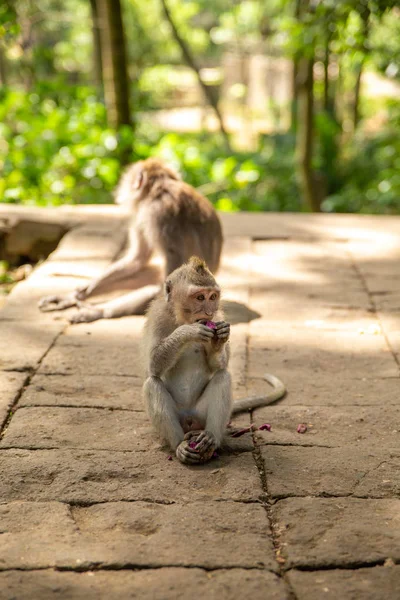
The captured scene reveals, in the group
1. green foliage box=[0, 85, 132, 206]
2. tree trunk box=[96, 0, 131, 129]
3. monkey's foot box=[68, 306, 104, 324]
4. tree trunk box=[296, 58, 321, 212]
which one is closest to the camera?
monkey's foot box=[68, 306, 104, 324]

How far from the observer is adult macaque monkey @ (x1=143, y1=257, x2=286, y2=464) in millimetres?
3574

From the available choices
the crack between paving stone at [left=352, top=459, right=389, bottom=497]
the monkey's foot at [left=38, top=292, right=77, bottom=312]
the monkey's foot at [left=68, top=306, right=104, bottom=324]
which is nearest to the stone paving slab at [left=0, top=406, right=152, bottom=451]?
the crack between paving stone at [left=352, top=459, right=389, bottom=497]

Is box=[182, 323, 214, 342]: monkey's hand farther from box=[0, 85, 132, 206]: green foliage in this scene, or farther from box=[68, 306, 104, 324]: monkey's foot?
box=[0, 85, 132, 206]: green foliage

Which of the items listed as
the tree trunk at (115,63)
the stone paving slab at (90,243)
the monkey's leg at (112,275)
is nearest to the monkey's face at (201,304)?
the monkey's leg at (112,275)

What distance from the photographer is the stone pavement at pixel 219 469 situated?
2.78 m

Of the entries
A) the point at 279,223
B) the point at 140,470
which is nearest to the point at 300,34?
the point at 279,223

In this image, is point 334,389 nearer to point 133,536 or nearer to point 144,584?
point 133,536

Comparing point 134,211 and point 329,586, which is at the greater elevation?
point 134,211

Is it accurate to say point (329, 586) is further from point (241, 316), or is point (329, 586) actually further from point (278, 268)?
point (278, 268)

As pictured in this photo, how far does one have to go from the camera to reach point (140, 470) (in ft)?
11.7

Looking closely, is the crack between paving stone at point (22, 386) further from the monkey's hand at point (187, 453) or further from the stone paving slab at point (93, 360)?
the monkey's hand at point (187, 453)

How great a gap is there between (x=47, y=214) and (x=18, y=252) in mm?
493

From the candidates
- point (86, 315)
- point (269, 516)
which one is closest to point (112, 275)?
point (86, 315)

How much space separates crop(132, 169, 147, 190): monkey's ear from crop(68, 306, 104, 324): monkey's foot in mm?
1005
